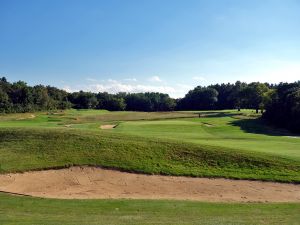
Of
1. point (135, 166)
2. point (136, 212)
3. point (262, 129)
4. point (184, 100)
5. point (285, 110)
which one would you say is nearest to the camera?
point (136, 212)

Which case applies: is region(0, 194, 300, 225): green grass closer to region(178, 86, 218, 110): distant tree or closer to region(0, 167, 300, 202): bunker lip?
region(0, 167, 300, 202): bunker lip

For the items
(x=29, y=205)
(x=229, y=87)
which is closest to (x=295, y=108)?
(x=29, y=205)

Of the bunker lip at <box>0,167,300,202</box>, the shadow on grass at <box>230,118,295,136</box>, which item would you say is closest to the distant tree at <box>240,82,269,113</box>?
the shadow on grass at <box>230,118,295,136</box>

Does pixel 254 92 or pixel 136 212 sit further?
pixel 254 92

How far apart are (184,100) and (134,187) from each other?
13185 centimetres

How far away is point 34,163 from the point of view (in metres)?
24.1

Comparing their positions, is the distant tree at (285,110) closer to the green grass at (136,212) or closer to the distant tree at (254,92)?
the distant tree at (254,92)

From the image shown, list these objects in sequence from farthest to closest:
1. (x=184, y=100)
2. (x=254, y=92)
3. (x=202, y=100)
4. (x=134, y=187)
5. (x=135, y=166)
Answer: (x=184, y=100) < (x=202, y=100) < (x=254, y=92) < (x=135, y=166) < (x=134, y=187)

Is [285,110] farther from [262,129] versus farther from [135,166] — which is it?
[135,166]

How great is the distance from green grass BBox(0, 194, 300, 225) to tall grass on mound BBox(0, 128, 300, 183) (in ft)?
18.1

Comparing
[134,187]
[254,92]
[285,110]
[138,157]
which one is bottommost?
[134,187]

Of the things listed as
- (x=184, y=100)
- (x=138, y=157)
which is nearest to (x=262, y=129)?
(x=138, y=157)

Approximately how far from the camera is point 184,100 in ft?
496

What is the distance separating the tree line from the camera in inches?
2825
